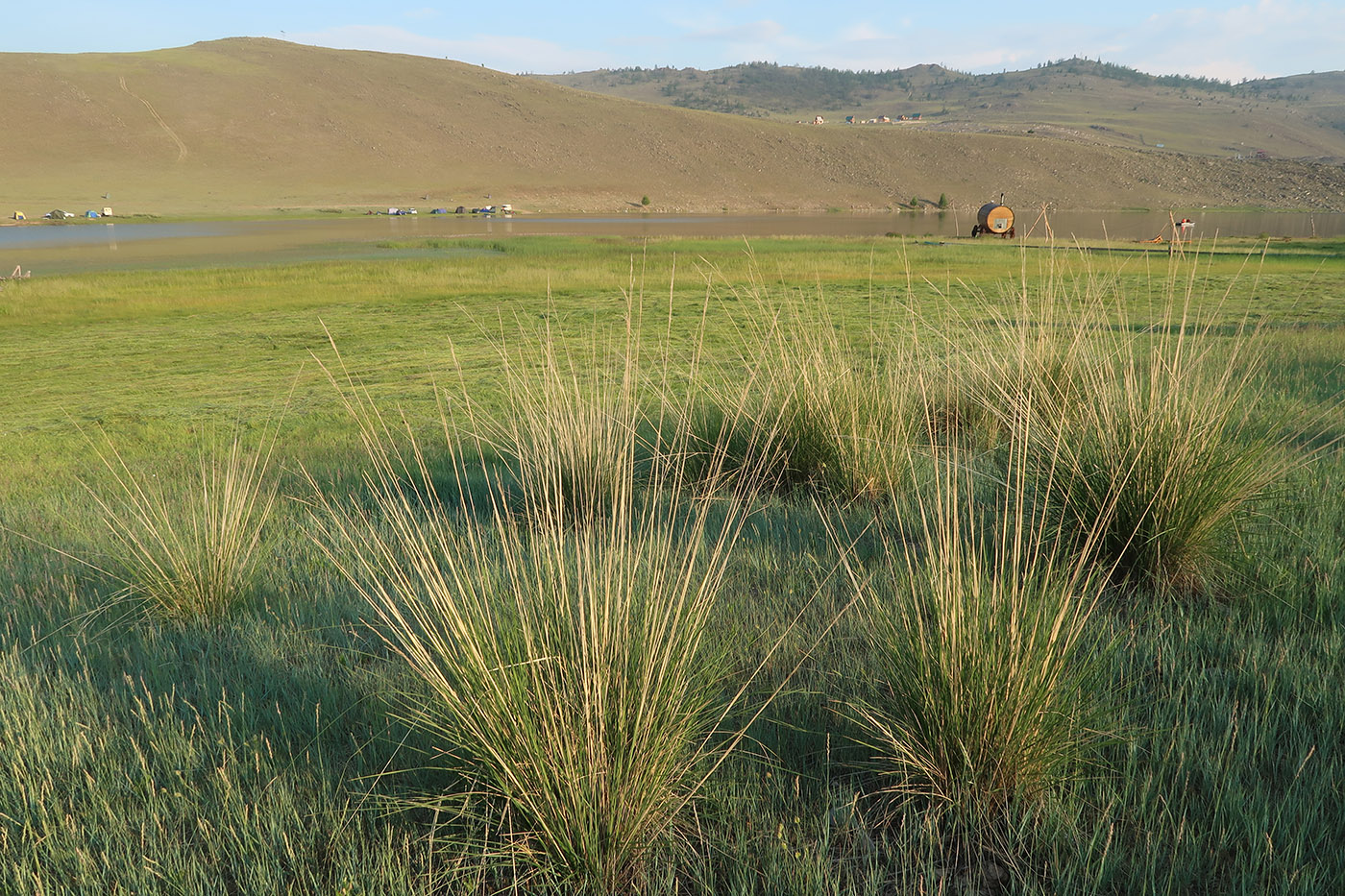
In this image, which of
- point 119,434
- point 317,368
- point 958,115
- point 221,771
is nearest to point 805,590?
point 221,771

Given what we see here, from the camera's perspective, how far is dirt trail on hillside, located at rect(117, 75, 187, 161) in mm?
61750

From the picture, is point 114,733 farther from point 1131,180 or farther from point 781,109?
point 781,109

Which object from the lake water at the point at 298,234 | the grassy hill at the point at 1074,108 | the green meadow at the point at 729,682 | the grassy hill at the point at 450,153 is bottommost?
the green meadow at the point at 729,682

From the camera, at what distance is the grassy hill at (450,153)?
2277 inches

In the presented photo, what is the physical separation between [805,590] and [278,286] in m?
16.9

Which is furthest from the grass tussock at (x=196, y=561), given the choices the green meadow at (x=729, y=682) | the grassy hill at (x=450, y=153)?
the grassy hill at (x=450, y=153)

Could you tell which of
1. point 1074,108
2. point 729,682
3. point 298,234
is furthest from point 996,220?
point 1074,108

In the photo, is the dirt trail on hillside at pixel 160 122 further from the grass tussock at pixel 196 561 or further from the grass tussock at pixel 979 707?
the grass tussock at pixel 979 707

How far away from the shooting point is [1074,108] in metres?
150

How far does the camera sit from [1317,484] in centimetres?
362

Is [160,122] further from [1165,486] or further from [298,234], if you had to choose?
[1165,486]

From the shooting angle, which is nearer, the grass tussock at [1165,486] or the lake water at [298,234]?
the grass tussock at [1165,486]

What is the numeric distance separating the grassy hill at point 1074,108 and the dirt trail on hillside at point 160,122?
9242 cm

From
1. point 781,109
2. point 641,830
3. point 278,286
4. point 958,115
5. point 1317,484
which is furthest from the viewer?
point 781,109
